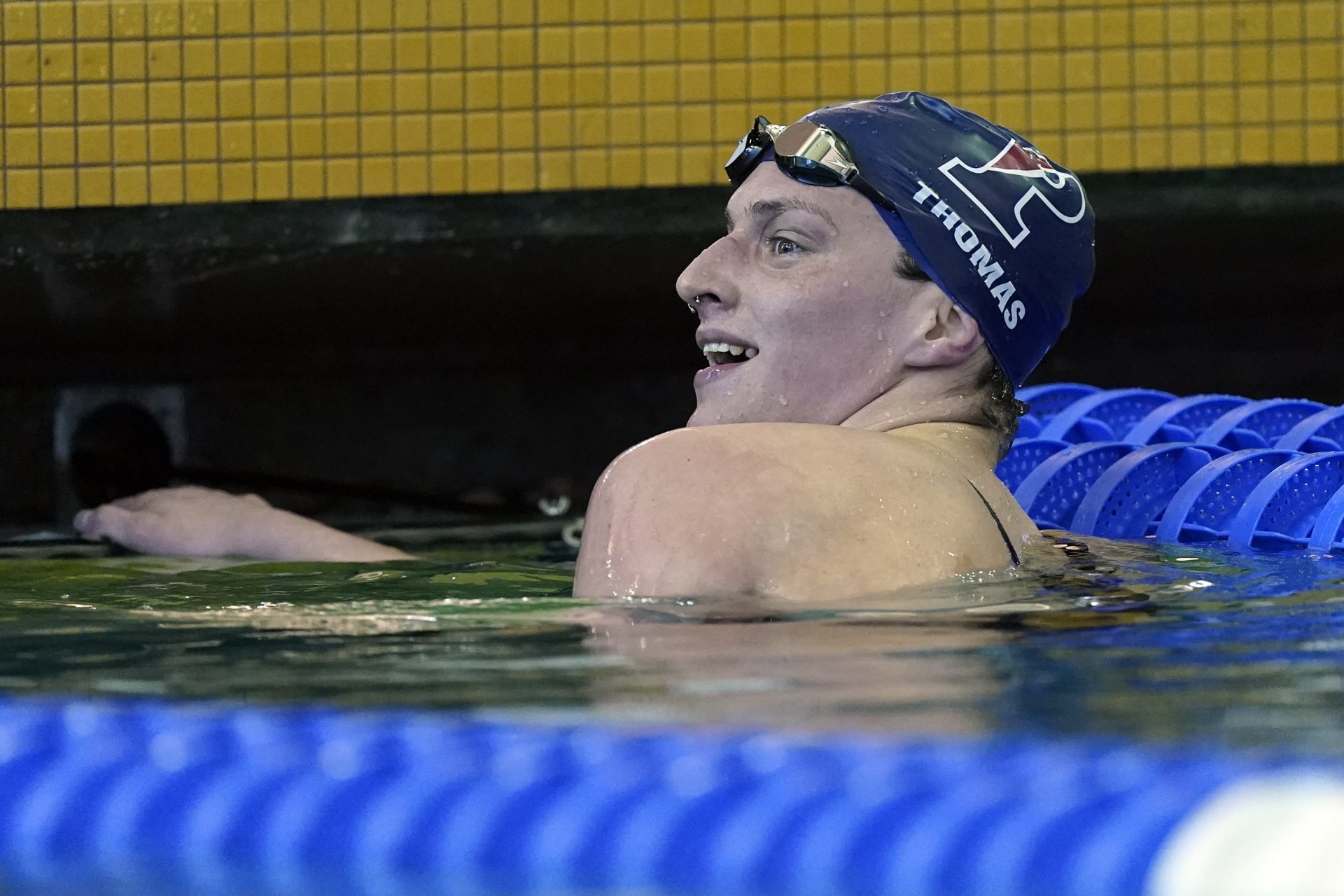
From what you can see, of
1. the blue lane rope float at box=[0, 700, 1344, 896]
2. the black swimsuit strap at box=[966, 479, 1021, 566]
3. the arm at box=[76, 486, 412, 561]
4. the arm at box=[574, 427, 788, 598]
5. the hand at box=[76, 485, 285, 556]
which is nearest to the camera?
the blue lane rope float at box=[0, 700, 1344, 896]

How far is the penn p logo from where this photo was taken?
3.01 metres

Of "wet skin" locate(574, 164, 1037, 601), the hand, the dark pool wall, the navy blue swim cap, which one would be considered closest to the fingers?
the hand

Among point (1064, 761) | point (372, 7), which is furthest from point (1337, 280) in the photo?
point (1064, 761)

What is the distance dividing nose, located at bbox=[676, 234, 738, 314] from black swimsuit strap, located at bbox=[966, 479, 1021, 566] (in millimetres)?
565

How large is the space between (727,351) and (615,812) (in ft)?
5.49

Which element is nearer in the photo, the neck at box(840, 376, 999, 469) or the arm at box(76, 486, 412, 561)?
the neck at box(840, 376, 999, 469)

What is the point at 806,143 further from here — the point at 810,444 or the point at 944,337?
the point at 810,444

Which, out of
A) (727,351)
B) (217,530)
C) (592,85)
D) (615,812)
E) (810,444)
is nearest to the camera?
(615,812)

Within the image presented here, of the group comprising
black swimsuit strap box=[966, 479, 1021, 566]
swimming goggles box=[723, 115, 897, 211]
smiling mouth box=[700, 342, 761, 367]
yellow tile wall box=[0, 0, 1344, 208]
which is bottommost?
black swimsuit strap box=[966, 479, 1021, 566]

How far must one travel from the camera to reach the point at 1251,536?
10.7 feet

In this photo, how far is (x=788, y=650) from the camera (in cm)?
199

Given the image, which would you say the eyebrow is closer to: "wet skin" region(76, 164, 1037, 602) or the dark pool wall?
"wet skin" region(76, 164, 1037, 602)

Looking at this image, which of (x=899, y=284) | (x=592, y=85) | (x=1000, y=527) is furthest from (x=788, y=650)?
(x=592, y=85)

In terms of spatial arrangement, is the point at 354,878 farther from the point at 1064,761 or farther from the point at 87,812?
the point at 1064,761
